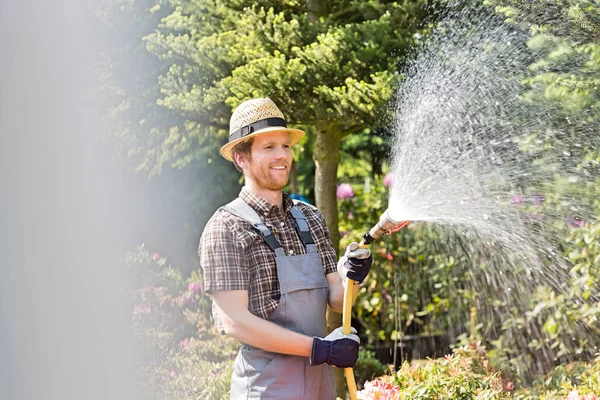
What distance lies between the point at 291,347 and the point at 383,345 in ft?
12.9

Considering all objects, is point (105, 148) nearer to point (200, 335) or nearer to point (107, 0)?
point (107, 0)

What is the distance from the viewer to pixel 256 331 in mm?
2395

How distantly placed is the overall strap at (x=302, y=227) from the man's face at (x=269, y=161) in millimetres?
124

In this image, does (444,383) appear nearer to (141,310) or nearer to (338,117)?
(338,117)

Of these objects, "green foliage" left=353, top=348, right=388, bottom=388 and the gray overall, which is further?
"green foliage" left=353, top=348, right=388, bottom=388

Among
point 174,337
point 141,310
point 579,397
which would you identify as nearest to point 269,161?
point 579,397

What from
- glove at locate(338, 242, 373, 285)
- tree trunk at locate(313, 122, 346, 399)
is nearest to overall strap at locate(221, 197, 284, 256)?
glove at locate(338, 242, 373, 285)

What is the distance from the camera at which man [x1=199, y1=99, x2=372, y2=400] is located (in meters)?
2.41

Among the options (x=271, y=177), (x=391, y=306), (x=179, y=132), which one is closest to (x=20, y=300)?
(x=271, y=177)

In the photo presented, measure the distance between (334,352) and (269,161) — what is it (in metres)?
0.68

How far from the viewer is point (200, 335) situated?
5465mm

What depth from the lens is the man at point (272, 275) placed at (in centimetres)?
241

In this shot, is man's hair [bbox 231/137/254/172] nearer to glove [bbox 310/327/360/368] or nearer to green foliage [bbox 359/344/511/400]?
glove [bbox 310/327/360/368]

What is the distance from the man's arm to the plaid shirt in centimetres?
4
